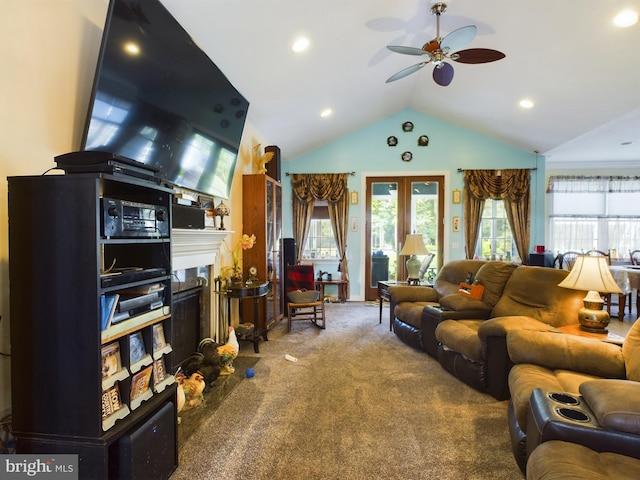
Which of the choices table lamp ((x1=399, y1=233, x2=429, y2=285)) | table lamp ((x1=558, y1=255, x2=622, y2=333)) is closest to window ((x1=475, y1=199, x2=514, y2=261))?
table lamp ((x1=399, y1=233, x2=429, y2=285))

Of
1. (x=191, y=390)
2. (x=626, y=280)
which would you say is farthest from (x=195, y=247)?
(x=626, y=280)

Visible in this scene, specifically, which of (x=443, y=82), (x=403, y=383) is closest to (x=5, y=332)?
(x=403, y=383)

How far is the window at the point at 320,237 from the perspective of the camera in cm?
627

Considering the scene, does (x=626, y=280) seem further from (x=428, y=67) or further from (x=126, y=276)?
(x=126, y=276)

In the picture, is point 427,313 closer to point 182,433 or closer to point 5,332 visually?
point 182,433

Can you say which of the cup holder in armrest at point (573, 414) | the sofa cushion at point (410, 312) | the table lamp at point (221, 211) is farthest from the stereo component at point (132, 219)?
the sofa cushion at point (410, 312)

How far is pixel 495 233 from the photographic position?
5996 mm

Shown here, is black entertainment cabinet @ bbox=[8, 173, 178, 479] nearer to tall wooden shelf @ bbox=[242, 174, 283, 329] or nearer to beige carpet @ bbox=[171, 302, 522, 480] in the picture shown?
A: beige carpet @ bbox=[171, 302, 522, 480]

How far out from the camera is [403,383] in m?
2.83

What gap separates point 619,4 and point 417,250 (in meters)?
2.84

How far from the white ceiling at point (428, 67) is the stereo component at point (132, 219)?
146 centimetres

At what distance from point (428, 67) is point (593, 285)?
10.9 ft

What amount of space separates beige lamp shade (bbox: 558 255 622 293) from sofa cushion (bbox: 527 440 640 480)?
4.67ft

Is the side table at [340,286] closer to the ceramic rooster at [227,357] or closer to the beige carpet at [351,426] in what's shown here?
the beige carpet at [351,426]
